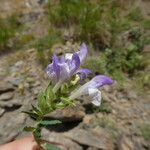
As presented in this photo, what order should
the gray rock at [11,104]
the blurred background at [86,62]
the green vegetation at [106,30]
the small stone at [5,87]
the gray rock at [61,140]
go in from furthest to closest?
the green vegetation at [106,30]
the small stone at [5,87]
the gray rock at [11,104]
the blurred background at [86,62]
the gray rock at [61,140]

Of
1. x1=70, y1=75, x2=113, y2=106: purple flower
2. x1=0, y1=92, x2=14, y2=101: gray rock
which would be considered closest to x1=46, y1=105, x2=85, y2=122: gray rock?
x1=0, y1=92, x2=14, y2=101: gray rock

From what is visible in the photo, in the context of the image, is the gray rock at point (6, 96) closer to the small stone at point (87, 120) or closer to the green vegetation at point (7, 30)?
the small stone at point (87, 120)

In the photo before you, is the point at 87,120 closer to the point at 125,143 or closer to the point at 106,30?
the point at 125,143

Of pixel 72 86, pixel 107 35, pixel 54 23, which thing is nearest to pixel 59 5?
pixel 54 23

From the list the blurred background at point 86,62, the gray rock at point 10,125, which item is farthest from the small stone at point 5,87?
the gray rock at point 10,125

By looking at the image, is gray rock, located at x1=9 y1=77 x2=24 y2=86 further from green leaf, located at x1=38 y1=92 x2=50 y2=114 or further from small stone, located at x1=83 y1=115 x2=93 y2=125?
green leaf, located at x1=38 y1=92 x2=50 y2=114

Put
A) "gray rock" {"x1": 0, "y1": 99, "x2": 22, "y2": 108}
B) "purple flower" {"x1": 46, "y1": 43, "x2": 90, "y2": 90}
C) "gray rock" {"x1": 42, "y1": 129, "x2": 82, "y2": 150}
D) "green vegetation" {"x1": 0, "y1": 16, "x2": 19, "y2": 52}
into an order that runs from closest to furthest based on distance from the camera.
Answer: "purple flower" {"x1": 46, "y1": 43, "x2": 90, "y2": 90} → "gray rock" {"x1": 42, "y1": 129, "x2": 82, "y2": 150} → "gray rock" {"x1": 0, "y1": 99, "x2": 22, "y2": 108} → "green vegetation" {"x1": 0, "y1": 16, "x2": 19, "y2": 52}
